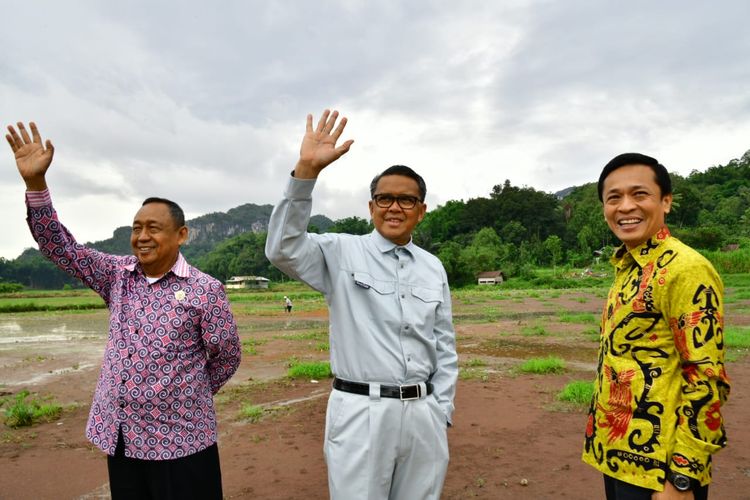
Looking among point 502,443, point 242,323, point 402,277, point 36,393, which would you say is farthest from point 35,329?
point 402,277

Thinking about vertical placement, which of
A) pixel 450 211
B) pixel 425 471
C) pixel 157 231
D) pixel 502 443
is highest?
pixel 450 211

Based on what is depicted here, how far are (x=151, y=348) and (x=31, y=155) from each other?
110cm

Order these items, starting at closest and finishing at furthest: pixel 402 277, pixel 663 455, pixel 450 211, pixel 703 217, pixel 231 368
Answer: pixel 663 455, pixel 402 277, pixel 231 368, pixel 703 217, pixel 450 211

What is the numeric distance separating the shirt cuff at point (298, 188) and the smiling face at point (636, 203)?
47.9 inches

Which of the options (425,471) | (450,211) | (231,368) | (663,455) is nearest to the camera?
(663,455)

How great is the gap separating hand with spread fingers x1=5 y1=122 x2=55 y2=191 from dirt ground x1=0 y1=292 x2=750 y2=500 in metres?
2.99

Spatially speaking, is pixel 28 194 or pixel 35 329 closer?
pixel 28 194

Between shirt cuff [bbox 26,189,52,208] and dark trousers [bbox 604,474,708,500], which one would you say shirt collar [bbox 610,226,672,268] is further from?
shirt cuff [bbox 26,189,52,208]

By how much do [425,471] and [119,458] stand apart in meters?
1.46

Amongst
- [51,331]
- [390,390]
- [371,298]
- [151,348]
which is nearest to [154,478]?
[151,348]

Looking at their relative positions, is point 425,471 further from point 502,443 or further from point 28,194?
point 502,443

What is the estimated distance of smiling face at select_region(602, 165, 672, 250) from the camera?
2.01m

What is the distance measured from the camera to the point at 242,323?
2220cm

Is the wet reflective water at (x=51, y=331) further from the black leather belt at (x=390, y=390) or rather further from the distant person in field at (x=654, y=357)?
the distant person in field at (x=654, y=357)
